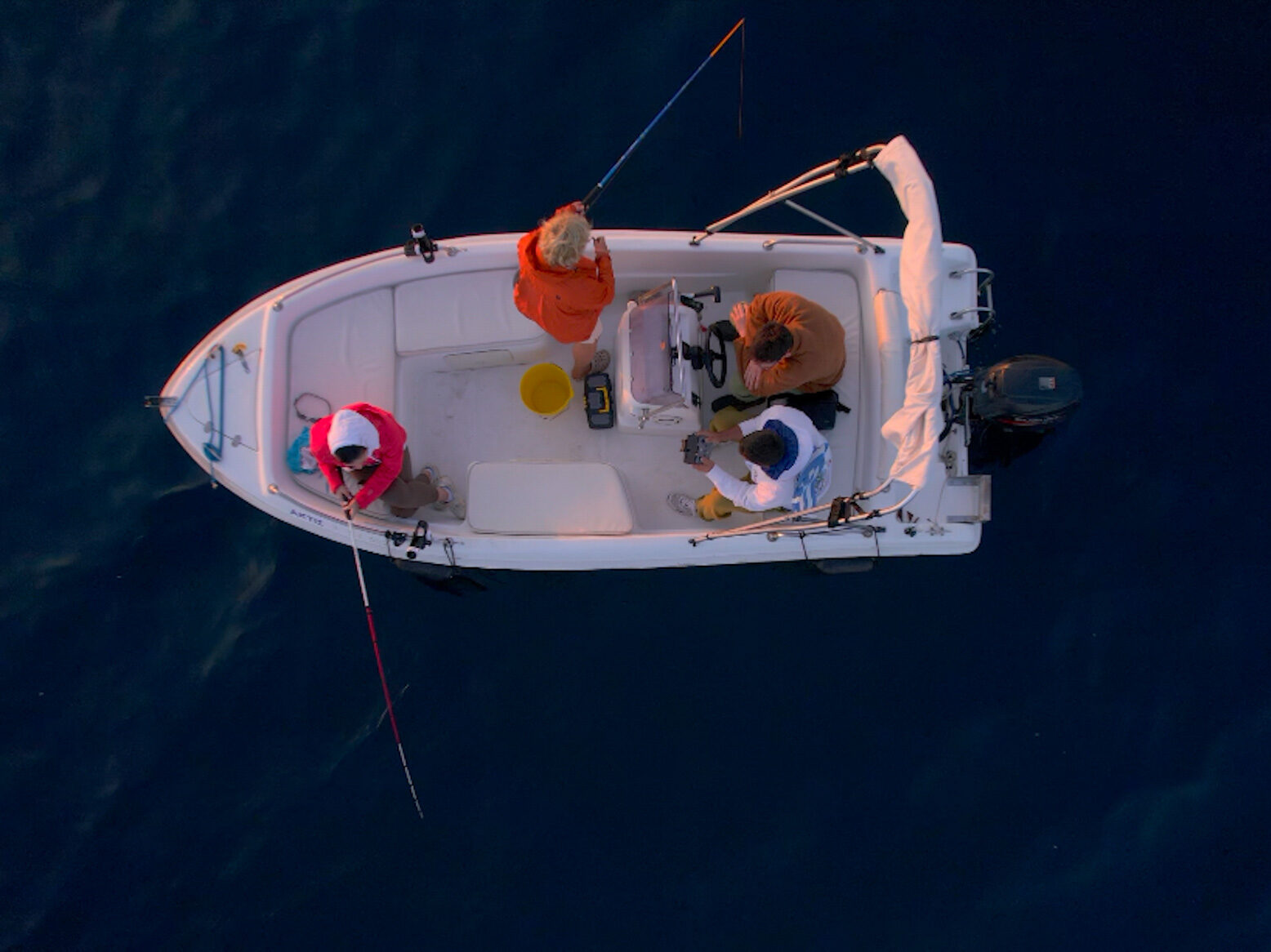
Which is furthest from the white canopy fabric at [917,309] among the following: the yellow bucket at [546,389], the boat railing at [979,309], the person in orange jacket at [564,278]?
the yellow bucket at [546,389]

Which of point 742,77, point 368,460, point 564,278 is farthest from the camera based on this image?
point 742,77

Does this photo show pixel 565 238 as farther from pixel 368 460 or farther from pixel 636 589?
pixel 636 589

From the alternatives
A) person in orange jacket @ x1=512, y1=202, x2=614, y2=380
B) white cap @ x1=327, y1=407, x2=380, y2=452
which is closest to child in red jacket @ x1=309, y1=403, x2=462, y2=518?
white cap @ x1=327, y1=407, x2=380, y2=452

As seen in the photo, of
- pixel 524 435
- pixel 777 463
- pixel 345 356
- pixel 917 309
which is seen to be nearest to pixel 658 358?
pixel 777 463

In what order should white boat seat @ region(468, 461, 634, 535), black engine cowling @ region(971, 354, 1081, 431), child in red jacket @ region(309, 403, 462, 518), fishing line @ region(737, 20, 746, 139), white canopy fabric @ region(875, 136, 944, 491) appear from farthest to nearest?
fishing line @ region(737, 20, 746, 139)
white boat seat @ region(468, 461, 634, 535)
black engine cowling @ region(971, 354, 1081, 431)
child in red jacket @ region(309, 403, 462, 518)
white canopy fabric @ region(875, 136, 944, 491)

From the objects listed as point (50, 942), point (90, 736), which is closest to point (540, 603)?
point (90, 736)

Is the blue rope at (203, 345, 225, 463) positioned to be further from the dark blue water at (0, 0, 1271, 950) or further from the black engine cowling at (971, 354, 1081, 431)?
the black engine cowling at (971, 354, 1081, 431)
